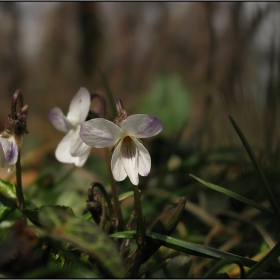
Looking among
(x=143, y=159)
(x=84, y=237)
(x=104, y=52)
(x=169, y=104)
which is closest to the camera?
(x=84, y=237)

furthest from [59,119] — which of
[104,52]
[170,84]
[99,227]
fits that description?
[104,52]

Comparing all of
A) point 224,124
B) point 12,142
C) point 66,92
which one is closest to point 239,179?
point 224,124

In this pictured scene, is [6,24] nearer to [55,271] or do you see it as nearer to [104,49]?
[104,49]

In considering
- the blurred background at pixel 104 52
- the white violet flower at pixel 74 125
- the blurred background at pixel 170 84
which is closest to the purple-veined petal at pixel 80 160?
the white violet flower at pixel 74 125

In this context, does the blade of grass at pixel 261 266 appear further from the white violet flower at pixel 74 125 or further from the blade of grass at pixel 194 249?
the white violet flower at pixel 74 125

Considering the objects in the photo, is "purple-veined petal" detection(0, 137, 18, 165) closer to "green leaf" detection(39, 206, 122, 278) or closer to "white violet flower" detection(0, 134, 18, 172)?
"white violet flower" detection(0, 134, 18, 172)

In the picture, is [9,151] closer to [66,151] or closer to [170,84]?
[66,151]
